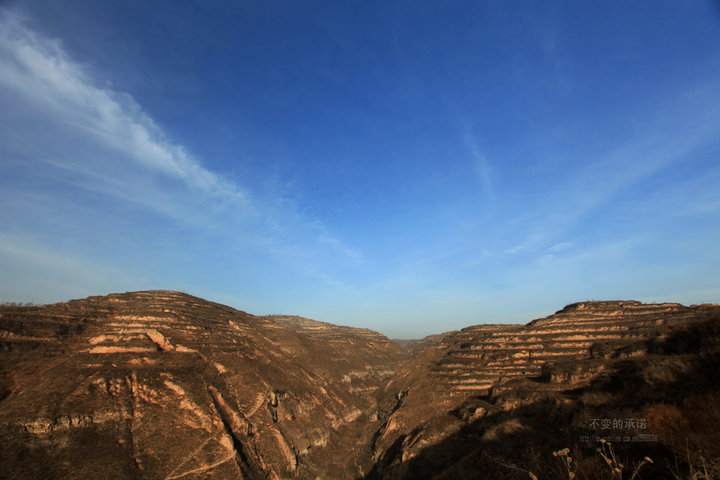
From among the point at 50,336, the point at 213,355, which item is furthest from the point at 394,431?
the point at 50,336

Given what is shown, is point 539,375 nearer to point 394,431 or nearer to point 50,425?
point 394,431

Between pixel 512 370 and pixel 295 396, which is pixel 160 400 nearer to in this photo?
pixel 295 396

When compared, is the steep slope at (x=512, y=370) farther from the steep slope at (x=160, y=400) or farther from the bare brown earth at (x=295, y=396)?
the steep slope at (x=160, y=400)

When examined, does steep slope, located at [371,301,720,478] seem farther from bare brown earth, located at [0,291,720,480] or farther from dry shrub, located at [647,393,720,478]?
dry shrub, located at [647,393,720,478]

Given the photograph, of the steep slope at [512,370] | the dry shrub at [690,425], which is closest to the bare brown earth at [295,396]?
the dry shrub at [690,425]

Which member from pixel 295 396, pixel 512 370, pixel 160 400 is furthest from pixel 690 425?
pixel 295 396

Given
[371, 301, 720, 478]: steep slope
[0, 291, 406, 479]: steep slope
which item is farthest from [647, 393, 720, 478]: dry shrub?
[0, 291, 406, 479]: steep slope
